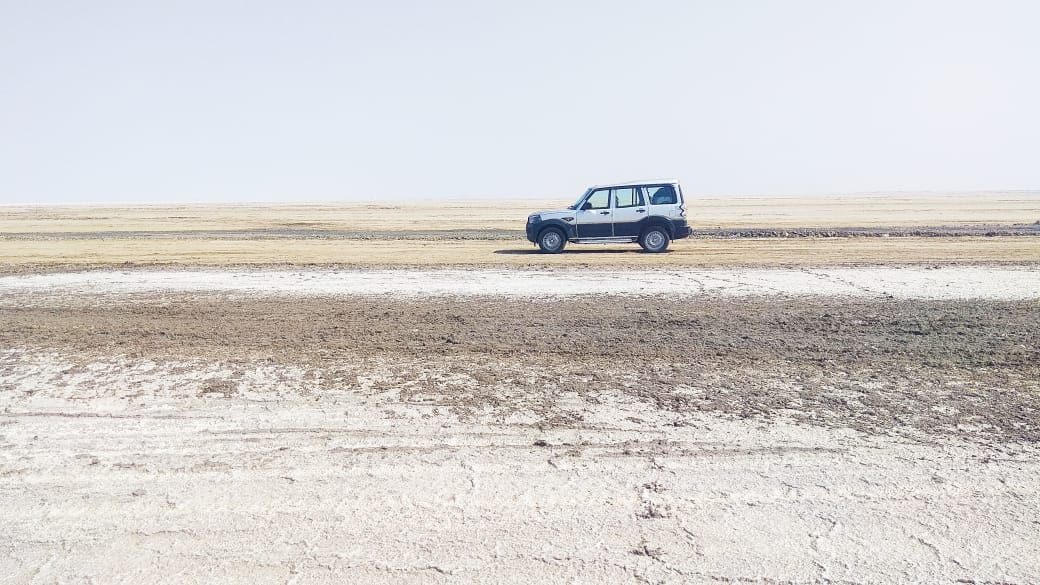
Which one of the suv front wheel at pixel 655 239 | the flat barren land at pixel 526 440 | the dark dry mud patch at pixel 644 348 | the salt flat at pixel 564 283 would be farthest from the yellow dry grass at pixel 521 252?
the dark dry mud patch at pixel 644 348

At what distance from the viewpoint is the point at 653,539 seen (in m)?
4.22

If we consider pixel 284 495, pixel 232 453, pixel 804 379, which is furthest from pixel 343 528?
pixel 804 379

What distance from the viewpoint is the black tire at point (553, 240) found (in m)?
22.1

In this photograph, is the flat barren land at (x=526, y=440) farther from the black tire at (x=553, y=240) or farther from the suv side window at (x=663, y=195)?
the black tire at (x=553, y=240)

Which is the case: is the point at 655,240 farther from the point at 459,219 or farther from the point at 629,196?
the point at 459,219

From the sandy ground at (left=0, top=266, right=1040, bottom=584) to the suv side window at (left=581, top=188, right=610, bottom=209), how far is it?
11.4 m

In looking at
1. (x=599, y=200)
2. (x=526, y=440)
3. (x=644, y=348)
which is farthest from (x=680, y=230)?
(x=526, y=440)

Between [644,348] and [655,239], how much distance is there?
13.4 metres

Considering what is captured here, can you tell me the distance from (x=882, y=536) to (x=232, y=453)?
4.17 m

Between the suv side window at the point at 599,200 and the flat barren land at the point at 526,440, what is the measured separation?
31.6 feet

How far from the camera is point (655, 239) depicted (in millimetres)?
21703

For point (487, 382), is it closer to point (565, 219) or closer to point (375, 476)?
point (375, 476)

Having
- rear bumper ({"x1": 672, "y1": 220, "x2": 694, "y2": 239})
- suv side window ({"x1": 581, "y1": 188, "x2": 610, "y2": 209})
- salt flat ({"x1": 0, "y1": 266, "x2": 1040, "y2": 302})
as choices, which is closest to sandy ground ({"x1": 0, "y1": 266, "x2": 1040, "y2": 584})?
salt flat ({"x1": 0, "y1": 266, "x2": 1040, "y2": 302})

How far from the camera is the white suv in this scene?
21.5m
